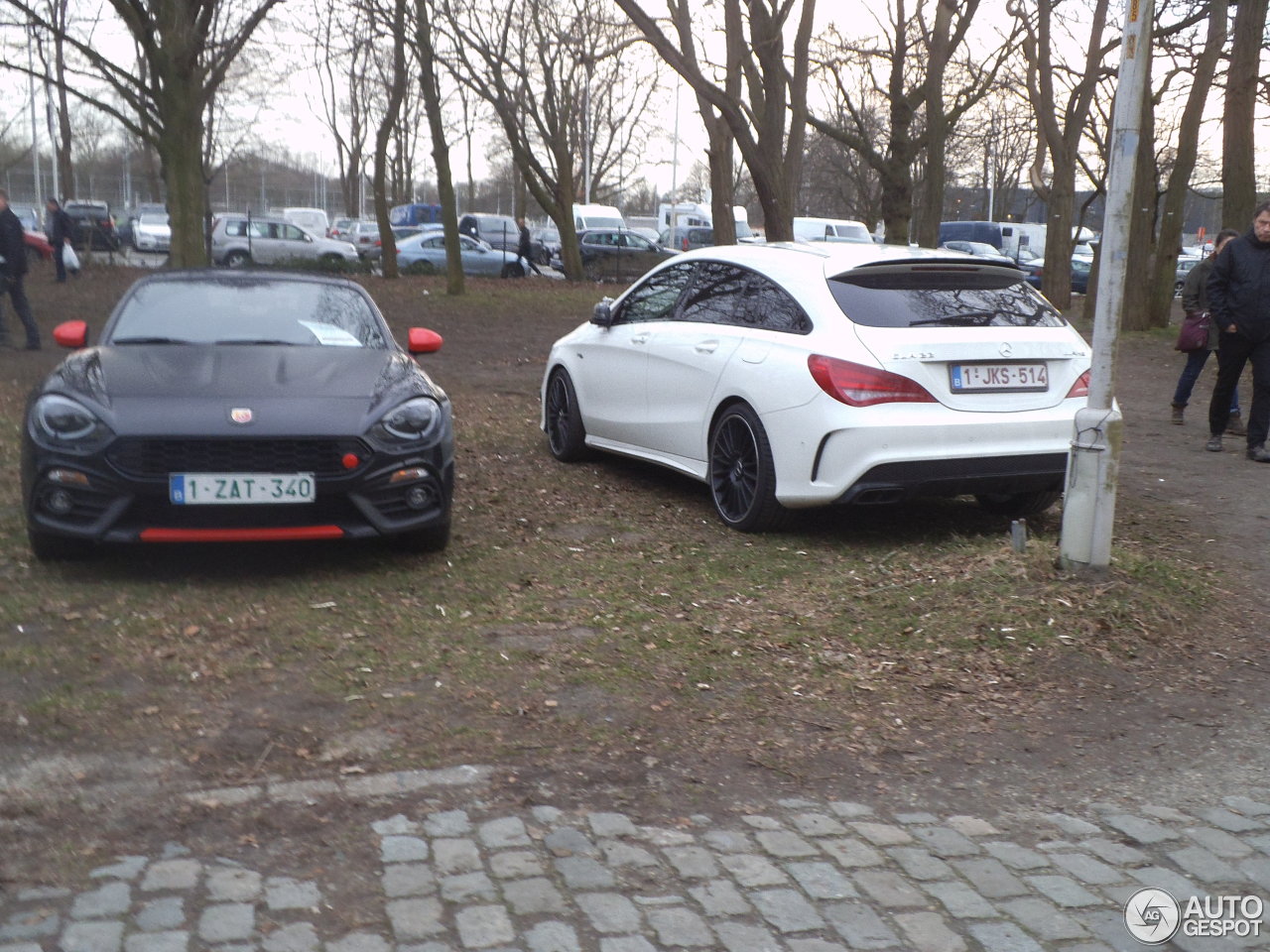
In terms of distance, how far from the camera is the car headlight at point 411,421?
226 inches

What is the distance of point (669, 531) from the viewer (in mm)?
6934

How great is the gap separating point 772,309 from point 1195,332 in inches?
209

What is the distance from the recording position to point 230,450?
214 inches

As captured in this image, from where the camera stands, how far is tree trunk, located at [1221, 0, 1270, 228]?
17.0 meters

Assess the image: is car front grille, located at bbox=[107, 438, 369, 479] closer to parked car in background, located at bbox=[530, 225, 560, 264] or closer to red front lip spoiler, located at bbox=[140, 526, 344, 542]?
red front lip spoiler, located at bbox=[140, 526, 344, 542]

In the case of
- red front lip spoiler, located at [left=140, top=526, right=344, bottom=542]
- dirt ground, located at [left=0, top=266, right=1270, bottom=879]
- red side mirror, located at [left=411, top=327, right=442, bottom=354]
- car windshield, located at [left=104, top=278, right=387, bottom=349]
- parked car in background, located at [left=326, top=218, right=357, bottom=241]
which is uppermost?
parked car in background, located at [left=326, top=218, right=357, bottom=241]

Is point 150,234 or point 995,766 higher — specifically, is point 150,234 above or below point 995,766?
above

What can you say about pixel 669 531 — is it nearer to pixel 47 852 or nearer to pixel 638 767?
pixel 638 767

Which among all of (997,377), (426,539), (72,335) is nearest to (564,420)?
(426,539)

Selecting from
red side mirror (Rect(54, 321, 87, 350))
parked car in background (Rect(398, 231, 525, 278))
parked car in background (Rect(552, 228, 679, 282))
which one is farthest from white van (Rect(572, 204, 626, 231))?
red side mirror (Rect(54, 321, 87, 350))

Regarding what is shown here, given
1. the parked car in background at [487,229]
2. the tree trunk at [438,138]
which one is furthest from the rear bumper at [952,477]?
the parked car in background at [487,229]

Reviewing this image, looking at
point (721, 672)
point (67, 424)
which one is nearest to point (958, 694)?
point (721, 672)

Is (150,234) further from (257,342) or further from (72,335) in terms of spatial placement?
(257,342)

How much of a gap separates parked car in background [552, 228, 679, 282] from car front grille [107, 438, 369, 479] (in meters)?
29.4
